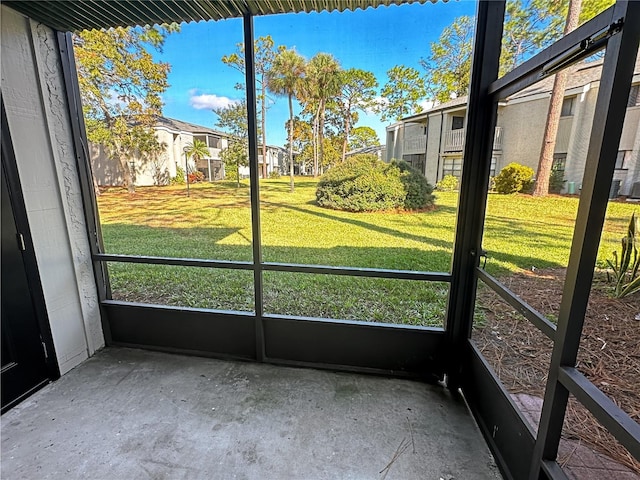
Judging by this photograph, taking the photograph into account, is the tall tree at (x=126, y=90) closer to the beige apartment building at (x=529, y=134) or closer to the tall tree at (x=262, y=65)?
the tall tree at (x=262, y=65)

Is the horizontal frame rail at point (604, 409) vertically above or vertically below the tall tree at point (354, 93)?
below

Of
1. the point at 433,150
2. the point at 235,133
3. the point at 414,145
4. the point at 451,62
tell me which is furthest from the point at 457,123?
the point at 235,133

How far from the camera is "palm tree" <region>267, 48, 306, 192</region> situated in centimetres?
258

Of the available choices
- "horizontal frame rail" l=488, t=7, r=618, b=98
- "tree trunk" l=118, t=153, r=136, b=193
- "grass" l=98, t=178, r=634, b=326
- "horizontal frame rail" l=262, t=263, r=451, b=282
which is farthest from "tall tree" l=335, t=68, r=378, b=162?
"tree trunk" l=118, t=153, r=136, b=193

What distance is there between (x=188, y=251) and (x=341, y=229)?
5.36 feet

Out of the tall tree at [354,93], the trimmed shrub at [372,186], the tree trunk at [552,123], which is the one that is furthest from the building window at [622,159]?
the tall tree at [354,93]

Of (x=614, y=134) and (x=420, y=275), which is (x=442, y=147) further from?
(x=614, y=134)

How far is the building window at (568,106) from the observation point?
127 cm

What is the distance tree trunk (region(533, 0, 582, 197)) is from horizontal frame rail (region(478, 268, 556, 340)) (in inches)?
21.6

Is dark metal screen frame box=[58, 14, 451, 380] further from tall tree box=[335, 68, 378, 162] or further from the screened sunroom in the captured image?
tall tree box=[335, 68, 378, 162]

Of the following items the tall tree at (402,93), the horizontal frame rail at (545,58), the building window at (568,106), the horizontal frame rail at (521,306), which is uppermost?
the tall tree at (402,93)

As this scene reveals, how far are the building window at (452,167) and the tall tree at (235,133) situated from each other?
60.0 inches

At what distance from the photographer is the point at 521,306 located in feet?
5.12

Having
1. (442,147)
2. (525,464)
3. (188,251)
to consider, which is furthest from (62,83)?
(525,464)
